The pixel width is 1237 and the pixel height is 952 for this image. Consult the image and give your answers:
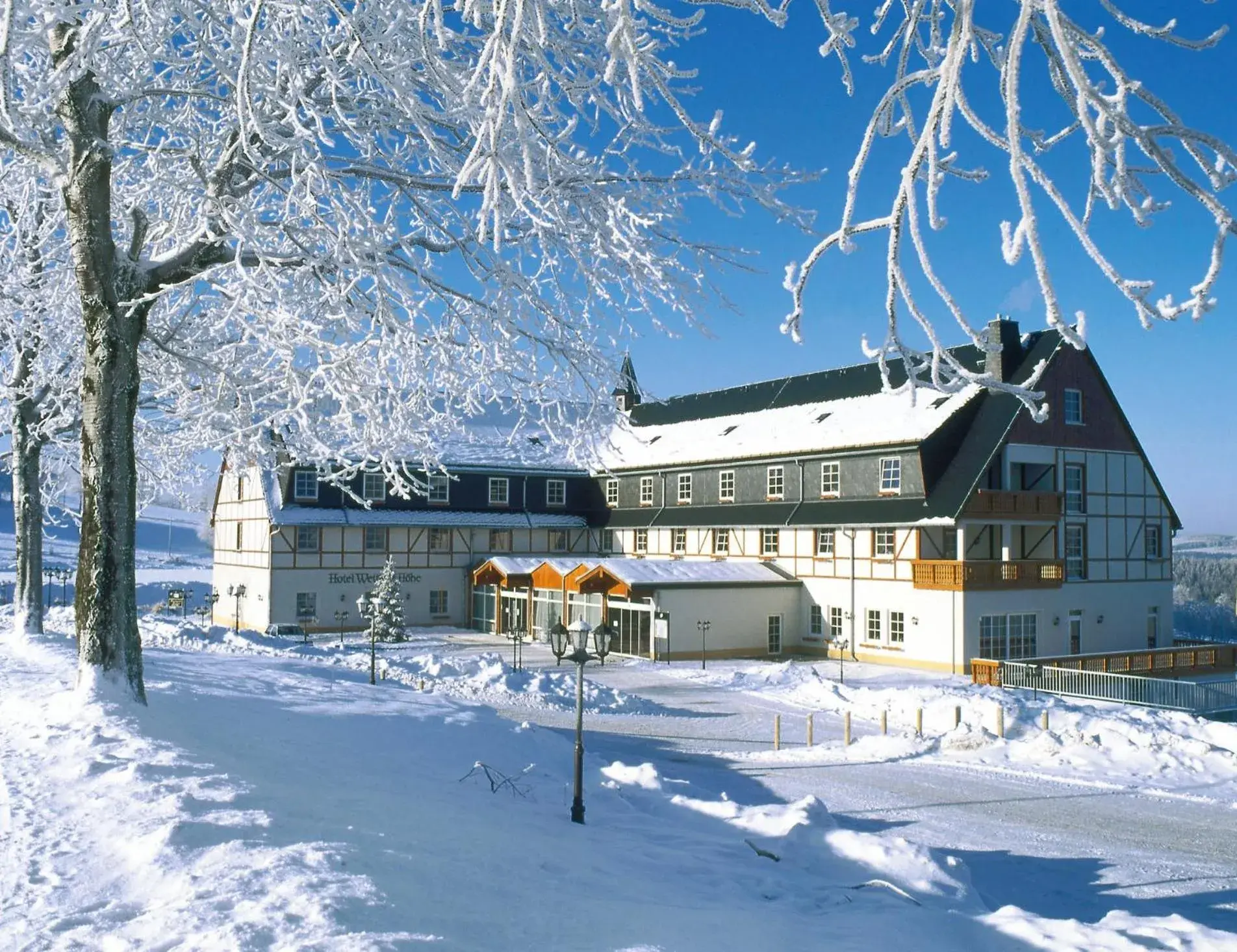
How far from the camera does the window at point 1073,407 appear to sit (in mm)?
32156

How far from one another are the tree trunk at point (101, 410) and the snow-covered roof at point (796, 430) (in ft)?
64.4

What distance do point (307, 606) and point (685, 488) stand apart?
1515 cm

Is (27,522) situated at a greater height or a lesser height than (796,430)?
lesser

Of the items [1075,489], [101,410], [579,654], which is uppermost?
[1075,489]

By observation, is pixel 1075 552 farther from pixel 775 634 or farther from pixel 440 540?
pixel 440 540

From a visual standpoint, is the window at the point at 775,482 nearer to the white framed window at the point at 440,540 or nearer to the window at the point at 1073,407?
the window at the point at 1073,407

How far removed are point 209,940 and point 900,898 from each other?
5.42 meters

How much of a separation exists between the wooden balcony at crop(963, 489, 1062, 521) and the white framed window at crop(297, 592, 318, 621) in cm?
2353

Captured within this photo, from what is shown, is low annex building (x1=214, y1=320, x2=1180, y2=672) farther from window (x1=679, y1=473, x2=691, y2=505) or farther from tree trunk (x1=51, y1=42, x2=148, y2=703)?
tree trunk (x1=51, y1=42, x2=148, y2=703)

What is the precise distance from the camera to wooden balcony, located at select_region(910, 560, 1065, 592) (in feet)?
93.6

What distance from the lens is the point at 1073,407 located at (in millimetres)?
32344

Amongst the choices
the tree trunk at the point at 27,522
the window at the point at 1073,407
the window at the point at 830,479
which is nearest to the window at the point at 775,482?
the window at the point at 830,479

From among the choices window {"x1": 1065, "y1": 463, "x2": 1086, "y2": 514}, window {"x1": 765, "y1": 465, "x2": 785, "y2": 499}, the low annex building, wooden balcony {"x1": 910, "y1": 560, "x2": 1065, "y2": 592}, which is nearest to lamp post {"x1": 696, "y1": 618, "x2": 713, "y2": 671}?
the low annex building

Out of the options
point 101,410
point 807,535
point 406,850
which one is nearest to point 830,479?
point 807,535
